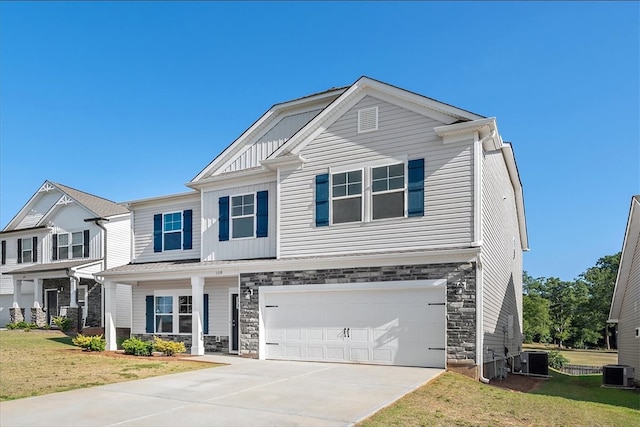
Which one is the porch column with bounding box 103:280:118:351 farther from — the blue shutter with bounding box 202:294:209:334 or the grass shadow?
the grass shadow

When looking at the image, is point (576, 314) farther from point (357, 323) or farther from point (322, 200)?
point (322, 200)

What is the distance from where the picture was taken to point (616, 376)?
1472 centimetres

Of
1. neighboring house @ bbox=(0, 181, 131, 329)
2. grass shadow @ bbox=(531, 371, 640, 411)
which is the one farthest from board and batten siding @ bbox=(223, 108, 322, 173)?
grass shadow @ bbox=(531, 371, 640, 411)

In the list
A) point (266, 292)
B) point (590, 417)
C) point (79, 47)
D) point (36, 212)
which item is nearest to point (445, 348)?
point (590, 417)

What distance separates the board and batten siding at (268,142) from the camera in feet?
58.2

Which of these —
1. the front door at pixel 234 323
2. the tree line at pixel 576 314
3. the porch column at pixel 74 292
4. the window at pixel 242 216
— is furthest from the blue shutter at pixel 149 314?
the tree line at pixel 576 314

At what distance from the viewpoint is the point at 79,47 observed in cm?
1798

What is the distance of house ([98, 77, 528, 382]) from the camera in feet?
42.5

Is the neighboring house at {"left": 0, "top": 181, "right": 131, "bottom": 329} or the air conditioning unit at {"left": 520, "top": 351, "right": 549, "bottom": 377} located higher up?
the neighboring house at {"left": 0, "top": 181, "right": 131, "bottom": 329}

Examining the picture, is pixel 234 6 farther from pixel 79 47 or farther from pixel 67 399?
pixel 67 399

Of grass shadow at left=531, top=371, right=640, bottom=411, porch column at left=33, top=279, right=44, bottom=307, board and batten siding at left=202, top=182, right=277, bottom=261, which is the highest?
board and batten siding at left=202, top=182, right=277, bottom=261

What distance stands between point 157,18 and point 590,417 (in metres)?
15.7

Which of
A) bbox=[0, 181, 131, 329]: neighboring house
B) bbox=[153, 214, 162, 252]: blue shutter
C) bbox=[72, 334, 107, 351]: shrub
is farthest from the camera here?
bbox=[0, 181, 131, 329]: neighboring house

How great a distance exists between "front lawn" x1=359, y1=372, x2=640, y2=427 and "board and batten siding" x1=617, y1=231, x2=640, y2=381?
5.18 meters
